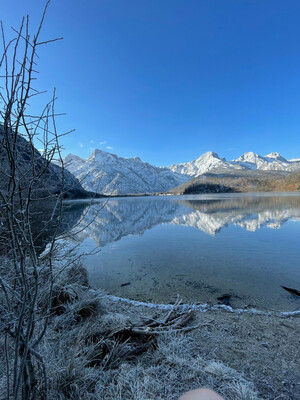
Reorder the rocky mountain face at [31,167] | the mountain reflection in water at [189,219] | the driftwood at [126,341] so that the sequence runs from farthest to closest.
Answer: the mountain reflection in water at [189,219] < the driftwood at [126,341] < the rocky mountain face at [31,167]

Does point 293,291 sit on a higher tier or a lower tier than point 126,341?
lower

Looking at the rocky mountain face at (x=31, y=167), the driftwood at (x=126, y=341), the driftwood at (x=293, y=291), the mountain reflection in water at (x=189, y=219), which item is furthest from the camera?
the mountain reflection in water at (x=189, y=219)

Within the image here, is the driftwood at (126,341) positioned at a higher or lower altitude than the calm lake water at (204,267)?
higher

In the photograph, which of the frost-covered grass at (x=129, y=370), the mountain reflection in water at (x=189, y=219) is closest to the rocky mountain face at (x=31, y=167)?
the mountain reflection in water at (x=189, y=219)

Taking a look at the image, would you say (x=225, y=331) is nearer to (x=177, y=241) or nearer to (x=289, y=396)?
(x=289, y=396)

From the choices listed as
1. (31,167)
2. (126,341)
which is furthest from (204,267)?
(31,167)

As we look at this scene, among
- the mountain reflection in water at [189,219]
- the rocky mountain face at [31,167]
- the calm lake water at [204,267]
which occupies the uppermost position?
the rocky mountain face at [31,167]

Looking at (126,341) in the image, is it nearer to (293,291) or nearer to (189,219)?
(293,291)

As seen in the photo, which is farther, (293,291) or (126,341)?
(293,291)

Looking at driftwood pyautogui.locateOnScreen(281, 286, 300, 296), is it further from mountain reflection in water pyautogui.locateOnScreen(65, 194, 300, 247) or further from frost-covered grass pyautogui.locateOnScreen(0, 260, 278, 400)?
mountain reflection in water pyautogui.locateOnScreen(65, 194, 300, 247)

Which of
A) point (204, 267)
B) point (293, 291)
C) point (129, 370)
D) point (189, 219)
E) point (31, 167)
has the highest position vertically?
point (31, 167)

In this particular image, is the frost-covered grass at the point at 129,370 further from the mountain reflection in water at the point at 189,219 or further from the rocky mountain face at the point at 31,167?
the mountain reflection in water at the point at 189,219

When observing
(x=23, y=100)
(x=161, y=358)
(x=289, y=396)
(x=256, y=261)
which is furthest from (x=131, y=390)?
(x=256, y=261)

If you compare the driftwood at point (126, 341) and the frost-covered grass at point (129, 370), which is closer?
the frost-covered grass at point (129, 370)
